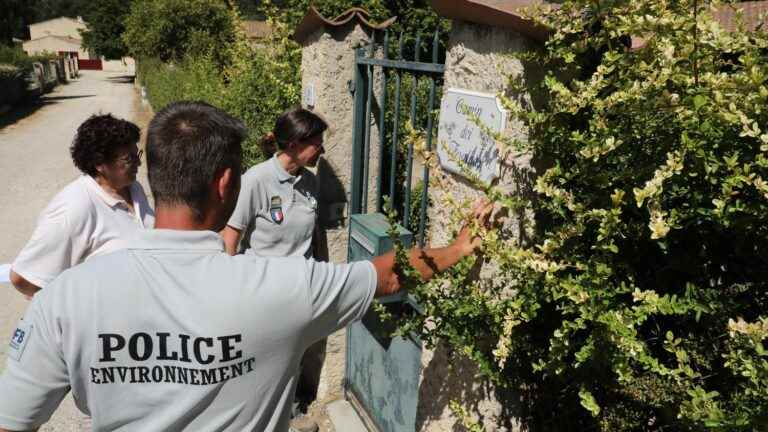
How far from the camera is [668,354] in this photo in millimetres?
1866

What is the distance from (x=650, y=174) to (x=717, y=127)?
0.62 ft

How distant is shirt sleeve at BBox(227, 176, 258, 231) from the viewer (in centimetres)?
305

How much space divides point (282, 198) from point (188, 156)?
170cm

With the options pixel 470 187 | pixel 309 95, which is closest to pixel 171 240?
pixel 470 187

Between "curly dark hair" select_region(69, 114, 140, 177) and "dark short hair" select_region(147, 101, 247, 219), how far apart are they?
1380 mm

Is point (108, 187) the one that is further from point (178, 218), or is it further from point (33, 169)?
point (33, 169)

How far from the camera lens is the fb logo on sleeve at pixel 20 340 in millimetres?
1467

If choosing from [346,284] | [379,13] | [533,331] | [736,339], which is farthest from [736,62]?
[379,13]

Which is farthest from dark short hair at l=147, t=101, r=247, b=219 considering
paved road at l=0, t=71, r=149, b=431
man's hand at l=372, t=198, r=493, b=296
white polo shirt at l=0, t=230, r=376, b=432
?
paved road at l=0, t=71, r=149, b=431

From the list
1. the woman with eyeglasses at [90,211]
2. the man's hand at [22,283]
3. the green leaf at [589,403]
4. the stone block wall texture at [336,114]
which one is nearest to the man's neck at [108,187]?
the woman with eyeglasses at [90,211]

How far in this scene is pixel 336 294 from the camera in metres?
1.62

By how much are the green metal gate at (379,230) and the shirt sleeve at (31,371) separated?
160 centimetres

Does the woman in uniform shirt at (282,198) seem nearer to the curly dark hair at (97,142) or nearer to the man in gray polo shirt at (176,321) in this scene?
the curly dark hair at (97,142)

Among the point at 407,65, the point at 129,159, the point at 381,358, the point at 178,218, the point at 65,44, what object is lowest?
the point at 381,358
